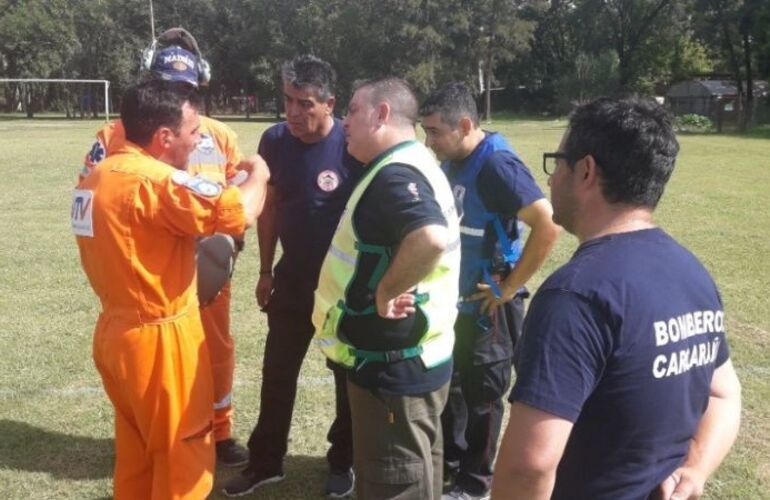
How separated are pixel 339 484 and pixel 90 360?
283cm

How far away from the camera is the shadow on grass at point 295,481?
4.08m

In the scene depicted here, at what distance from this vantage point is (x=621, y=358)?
1.66m

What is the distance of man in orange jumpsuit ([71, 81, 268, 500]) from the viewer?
2.83 metres

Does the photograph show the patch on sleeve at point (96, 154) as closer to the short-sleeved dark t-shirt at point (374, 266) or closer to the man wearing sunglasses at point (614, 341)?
the short-sleeved dark t-shirt at point (374, 266)

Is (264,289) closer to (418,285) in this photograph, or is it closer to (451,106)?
(451,106)

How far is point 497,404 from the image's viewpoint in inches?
155

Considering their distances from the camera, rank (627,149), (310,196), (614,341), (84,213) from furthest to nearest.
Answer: (310,196), (84,213), (627,149), (614,341)

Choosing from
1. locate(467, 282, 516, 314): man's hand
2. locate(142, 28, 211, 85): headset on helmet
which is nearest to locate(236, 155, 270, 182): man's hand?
locate(142, 28, 211, 85): headset on helmet

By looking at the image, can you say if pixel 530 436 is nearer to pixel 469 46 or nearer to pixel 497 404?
pixel 497 404

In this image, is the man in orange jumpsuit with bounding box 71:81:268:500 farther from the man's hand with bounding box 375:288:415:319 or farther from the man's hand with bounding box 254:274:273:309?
the man's hand with bounding box 254:274:273:309

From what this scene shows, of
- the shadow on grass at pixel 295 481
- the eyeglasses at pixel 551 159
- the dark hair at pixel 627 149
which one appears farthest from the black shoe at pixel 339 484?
the dark hair at pixel 627 149

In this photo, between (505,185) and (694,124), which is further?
(694,124)

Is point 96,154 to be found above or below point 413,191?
above

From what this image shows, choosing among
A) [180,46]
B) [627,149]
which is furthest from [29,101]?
[627,149]
